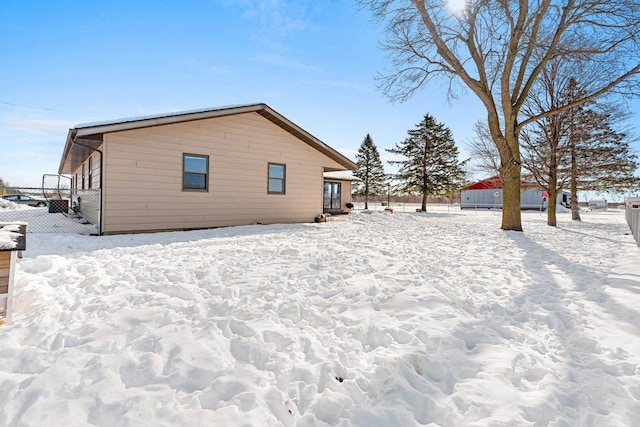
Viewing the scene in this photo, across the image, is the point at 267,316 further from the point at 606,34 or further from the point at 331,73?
the point at 606,34

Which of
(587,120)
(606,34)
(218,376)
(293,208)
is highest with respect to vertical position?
(606,34)

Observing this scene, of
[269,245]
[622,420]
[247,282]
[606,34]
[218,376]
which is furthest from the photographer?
[606,34]

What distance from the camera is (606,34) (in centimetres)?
873

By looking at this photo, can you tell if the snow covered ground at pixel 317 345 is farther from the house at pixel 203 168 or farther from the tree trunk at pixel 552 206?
the tree trunk at pixel 552 206

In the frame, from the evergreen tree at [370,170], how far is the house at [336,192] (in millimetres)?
10042

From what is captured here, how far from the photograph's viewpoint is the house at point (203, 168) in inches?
303

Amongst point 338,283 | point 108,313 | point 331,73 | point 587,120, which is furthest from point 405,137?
point 108,313

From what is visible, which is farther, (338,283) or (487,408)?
(338,283)

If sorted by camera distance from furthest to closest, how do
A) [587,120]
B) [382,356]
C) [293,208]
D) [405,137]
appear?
1. [405,137]
2. [587,120]
3. [293,208]
4. [382,356]

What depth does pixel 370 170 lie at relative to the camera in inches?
1222

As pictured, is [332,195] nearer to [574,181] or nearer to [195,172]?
[195,172]

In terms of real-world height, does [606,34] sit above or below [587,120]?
above

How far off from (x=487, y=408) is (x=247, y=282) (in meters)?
2.86

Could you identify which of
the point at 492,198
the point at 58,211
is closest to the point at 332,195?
the point at 58,211
